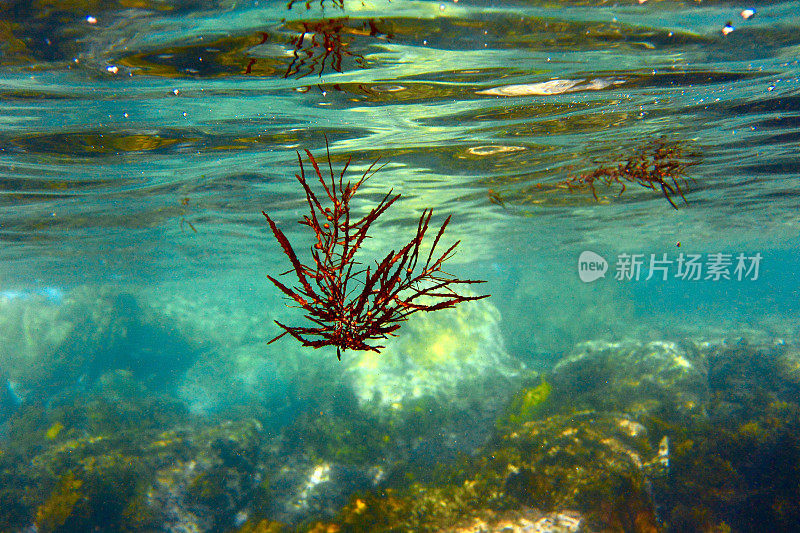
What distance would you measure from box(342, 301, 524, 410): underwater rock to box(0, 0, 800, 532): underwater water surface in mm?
125

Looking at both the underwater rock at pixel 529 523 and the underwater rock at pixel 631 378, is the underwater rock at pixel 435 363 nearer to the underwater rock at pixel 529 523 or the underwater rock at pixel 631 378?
the underwater rock at pixel 631 378

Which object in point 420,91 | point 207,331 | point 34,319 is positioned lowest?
point 207,331

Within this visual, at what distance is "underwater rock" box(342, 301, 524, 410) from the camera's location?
15.7m

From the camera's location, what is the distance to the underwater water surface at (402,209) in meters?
6.23

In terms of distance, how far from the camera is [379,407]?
49.0 ft

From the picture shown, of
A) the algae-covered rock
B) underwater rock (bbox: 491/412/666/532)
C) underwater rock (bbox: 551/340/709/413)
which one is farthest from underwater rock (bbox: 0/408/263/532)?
underwater rock (bbox: 551/340/709/413)

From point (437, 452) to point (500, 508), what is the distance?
222 inches

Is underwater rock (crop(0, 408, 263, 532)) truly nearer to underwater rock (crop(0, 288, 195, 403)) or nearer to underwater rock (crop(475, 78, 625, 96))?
underwater rock (crop(0, 288, 195, 403))

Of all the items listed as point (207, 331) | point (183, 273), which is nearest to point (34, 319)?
point (207, 331)

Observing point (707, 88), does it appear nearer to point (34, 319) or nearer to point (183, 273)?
point (34, 319)

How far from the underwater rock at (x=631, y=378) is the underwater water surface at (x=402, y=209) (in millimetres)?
118

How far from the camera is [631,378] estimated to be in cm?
1473

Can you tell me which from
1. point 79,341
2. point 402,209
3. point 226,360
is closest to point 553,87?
point 402,209

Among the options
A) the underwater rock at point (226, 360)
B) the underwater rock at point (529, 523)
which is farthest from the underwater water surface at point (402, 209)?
the underwater rock at point (226, 360)
